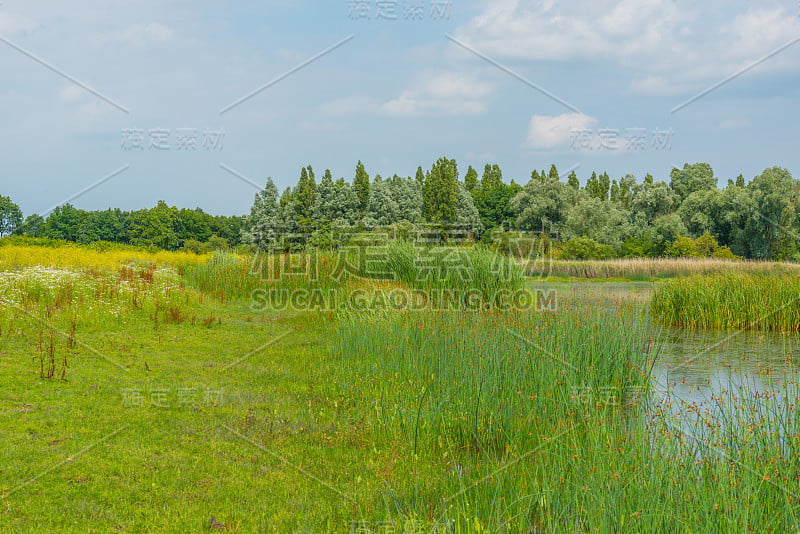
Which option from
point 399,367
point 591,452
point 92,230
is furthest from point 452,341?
point 92,230

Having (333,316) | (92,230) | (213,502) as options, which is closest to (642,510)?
(213,502)

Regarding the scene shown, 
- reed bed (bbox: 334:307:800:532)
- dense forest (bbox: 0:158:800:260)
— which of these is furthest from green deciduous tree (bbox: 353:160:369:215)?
reed bed (bbox: 334:307:800:532)

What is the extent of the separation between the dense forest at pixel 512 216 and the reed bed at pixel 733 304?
57.1 ft

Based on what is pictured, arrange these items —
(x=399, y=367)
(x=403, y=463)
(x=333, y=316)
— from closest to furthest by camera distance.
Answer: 1. (x=403, y=463)
2. (x=399, y=367)
3. (x=333, y=316)

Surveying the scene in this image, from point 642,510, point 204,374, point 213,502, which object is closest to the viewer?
point 642,510

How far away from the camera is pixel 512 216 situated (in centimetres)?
5059

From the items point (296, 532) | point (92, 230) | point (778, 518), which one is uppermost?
point (92, 230)

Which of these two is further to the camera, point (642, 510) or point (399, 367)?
point (399, 367)

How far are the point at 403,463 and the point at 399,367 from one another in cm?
215

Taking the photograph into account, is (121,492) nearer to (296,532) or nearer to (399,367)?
(296,532)

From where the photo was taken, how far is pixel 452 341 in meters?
6.44

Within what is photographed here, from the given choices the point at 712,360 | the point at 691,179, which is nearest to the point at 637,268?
the point at 691,179

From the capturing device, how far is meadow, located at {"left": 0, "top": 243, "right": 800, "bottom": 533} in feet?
10.4

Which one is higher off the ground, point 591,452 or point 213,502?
point 591,452
